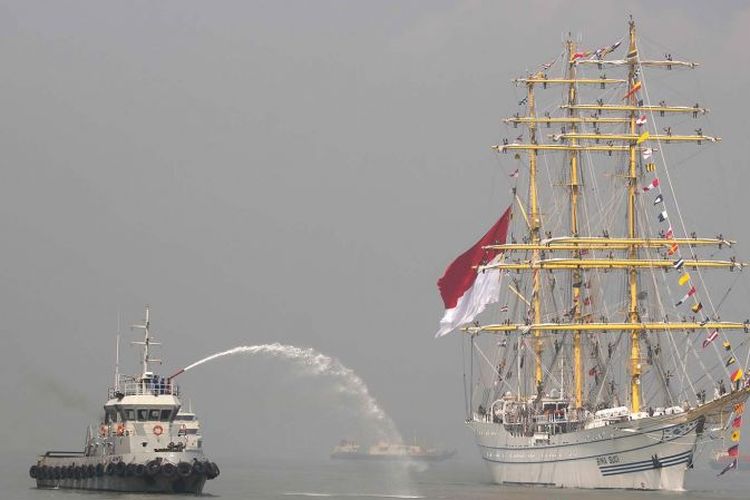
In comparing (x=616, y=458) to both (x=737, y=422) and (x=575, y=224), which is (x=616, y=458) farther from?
(x=575, y=224)

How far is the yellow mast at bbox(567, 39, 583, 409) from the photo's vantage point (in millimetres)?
129625

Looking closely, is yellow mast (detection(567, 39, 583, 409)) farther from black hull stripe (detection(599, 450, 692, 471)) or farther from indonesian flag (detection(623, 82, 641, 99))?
black hull stripe (detection(599, 450, 692, 471))

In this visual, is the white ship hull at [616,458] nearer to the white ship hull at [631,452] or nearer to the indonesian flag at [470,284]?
the white ship hull at [631,452]

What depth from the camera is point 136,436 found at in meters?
93.8

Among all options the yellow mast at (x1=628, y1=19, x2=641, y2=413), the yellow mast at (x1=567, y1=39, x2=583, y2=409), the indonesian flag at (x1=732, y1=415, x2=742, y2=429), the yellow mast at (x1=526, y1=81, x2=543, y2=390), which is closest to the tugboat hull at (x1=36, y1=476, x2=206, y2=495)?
the indonesian flag at (x1=732, y1=415, x2=742, y2=429)

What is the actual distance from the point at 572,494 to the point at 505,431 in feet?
81.6

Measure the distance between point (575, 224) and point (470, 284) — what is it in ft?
34.2

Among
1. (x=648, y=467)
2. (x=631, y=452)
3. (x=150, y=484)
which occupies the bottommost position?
(x=150, y=484)

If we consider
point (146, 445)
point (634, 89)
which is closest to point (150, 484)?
point (146, 445)

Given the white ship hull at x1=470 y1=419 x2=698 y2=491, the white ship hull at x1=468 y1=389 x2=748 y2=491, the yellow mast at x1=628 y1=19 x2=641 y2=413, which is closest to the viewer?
the white ship hull at x1=468 y1=389 x2=748 y2=491

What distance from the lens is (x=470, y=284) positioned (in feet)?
423

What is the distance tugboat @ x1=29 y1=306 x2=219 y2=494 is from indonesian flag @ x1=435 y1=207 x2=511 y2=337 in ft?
118

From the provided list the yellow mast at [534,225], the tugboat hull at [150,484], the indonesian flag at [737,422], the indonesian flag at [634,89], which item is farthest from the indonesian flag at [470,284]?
the tugboat hull at [150,484]

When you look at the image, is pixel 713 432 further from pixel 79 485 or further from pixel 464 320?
pixel 79 485
